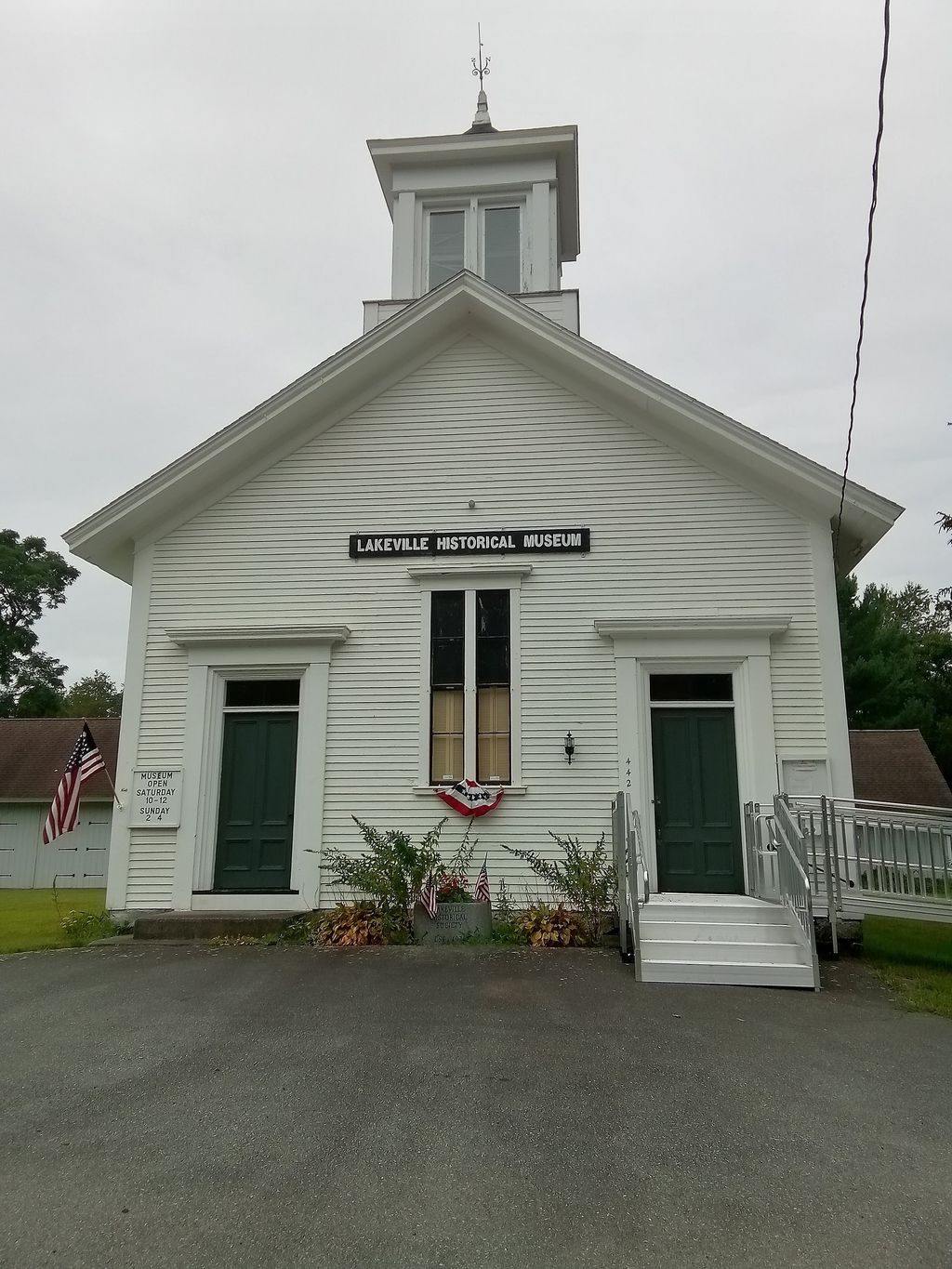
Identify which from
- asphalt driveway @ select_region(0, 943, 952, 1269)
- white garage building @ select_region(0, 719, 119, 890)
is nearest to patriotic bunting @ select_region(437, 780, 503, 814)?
asphalt driveway @ select_region(0, 943, 952, 1269)

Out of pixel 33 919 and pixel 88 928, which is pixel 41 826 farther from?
pixel 88 928

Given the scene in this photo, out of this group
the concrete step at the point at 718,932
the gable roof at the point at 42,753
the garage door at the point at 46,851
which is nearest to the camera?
the concrete step at the point at 718,932

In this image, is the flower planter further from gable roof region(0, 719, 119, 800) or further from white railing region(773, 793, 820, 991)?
gable roof region(0, 719, 119, 800)

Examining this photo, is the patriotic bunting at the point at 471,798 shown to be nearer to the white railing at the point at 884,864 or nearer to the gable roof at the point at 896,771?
the white railing at the point at 884,864

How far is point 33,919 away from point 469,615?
28.3ft

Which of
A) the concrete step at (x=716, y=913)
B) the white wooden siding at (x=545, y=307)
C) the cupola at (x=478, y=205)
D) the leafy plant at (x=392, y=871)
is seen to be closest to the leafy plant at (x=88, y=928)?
the leafy plant at (x=392, y=871)

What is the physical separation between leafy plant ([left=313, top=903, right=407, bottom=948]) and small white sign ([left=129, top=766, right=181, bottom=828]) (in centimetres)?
220

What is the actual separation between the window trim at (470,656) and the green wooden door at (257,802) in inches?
62.0

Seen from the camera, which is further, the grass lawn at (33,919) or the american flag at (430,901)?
the grass lawn at (33,919)

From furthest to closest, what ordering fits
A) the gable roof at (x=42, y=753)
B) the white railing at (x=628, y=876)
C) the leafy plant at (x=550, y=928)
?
the gable roof at (x=42, y=753) → the leafy plant at (x=550, y=928) → the white railing at (x=628, y=876)

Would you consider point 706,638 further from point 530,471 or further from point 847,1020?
point 847,1020

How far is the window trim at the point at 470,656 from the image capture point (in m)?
9.75

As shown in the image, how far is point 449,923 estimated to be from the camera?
862 cm

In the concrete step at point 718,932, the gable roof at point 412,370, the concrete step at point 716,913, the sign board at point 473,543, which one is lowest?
the concrete step at point 718,932
